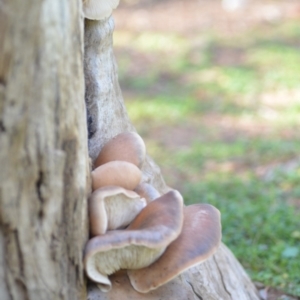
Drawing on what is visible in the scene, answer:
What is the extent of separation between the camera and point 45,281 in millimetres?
2018

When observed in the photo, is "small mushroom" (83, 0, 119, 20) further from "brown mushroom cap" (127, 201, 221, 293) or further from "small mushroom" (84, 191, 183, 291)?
"brown mushroom cap" (127, 201, 221, 293)

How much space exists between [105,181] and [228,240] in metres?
2.29

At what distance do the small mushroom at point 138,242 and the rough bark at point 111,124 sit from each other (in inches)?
13.8

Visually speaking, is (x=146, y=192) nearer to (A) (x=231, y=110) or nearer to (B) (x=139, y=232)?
(B) (x=139, y=232)

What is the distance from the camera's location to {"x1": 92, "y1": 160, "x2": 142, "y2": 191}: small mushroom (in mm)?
2307

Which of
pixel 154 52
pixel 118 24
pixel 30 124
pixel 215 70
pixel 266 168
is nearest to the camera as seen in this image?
pixel 30 124

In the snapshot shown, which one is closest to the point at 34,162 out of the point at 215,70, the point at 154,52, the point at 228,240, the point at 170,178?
the point at 228,240

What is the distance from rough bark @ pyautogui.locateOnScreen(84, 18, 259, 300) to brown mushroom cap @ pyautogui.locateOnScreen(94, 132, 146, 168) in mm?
175

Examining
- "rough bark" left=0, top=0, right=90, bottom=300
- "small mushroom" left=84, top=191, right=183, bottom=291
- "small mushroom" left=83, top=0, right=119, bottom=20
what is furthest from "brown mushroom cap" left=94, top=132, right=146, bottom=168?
"small mushroom" left=83, top=0, right=119, bottom=20

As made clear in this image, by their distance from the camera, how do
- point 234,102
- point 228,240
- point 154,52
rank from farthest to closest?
point 154,52, point 234,102, point 228,240

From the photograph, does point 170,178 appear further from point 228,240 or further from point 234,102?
point 234,102

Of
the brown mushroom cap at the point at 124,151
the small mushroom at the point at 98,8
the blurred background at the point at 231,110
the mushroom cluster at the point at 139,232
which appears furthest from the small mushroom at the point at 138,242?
Answer: the blurred background at the point at 231,110

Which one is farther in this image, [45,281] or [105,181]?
[105,181]

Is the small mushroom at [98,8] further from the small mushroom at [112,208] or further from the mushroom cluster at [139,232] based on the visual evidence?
the small mushroom at [112,208]
